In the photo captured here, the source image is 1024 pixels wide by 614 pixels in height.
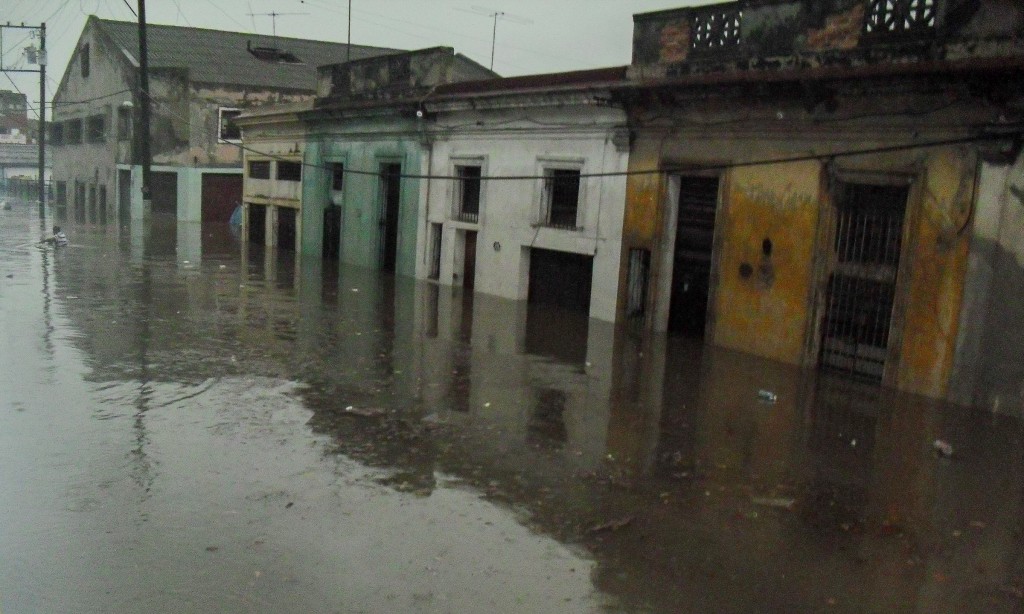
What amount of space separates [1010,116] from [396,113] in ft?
47.8

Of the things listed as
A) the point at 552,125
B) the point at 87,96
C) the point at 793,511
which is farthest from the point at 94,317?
the point at 87,96

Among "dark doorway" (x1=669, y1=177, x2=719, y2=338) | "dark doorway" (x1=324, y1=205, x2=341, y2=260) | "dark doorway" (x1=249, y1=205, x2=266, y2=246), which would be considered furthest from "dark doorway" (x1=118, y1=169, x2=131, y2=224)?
"dark doorway" (x1=669, y1=177, x2=719, y2=338)

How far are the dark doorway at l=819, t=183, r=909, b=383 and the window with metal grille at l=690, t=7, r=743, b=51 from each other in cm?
298

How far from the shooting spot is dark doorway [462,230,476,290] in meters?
20.4

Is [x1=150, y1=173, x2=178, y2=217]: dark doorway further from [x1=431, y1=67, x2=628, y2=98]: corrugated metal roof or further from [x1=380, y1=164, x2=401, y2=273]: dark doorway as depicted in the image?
[x1=431, y1=67, x2=628, y2=98]: corrugated metal roof

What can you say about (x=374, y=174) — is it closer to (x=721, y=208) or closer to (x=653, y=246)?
(x=653, y=246)

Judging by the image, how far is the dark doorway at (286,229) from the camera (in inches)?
1125

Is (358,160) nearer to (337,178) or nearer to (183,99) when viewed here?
(337,178)

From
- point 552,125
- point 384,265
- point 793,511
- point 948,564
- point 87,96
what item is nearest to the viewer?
point 948,564

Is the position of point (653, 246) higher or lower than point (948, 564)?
higher

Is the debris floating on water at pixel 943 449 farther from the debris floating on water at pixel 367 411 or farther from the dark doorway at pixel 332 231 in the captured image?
the dark doorway at pixel 332 231

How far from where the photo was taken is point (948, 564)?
6.21 meters

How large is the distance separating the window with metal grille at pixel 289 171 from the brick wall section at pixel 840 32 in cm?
1851

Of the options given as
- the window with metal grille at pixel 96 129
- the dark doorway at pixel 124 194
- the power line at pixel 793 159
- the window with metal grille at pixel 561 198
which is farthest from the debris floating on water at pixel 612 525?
the window with metal grille at pixel 96 129
